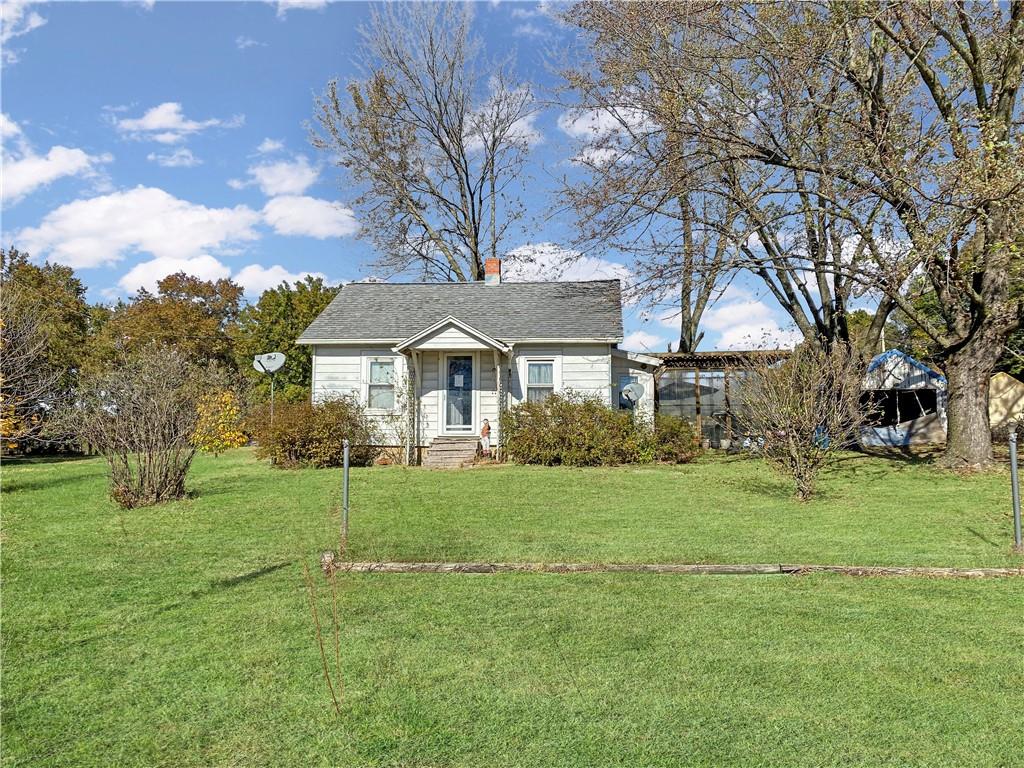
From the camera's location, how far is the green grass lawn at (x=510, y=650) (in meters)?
3.06

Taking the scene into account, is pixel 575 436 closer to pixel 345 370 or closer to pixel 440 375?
pixel 440 375

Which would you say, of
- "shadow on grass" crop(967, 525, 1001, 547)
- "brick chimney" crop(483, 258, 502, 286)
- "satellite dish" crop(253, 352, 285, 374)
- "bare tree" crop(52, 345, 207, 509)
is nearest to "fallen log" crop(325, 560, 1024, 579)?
"shadow on grass" crop(967, 525, 1001, 547)

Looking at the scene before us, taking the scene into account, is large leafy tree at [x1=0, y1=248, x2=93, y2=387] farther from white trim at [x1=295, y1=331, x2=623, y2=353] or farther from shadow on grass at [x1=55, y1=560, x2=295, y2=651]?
shadow on grass at [x1=55, y1=560, x2=295, y2=651]

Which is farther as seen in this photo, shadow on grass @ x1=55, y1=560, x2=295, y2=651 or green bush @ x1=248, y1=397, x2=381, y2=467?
green bush @ x1=248, y1=397, x2=381, y2=467

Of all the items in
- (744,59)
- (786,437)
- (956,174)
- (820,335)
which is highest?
(744,59)

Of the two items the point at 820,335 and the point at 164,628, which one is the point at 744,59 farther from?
the point at 164,628

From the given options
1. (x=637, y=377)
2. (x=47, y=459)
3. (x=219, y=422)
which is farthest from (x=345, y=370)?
(x=47, y=459)

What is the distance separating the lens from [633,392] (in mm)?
18344

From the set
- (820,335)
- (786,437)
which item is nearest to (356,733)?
(786,437)

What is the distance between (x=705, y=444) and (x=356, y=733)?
17.8 metres

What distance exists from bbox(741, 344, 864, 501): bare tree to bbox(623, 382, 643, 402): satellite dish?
7103 millimetres

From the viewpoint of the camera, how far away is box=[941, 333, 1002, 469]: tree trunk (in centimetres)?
1352

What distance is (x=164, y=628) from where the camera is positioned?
448 cm

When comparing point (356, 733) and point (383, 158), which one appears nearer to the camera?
point (356, 733)
